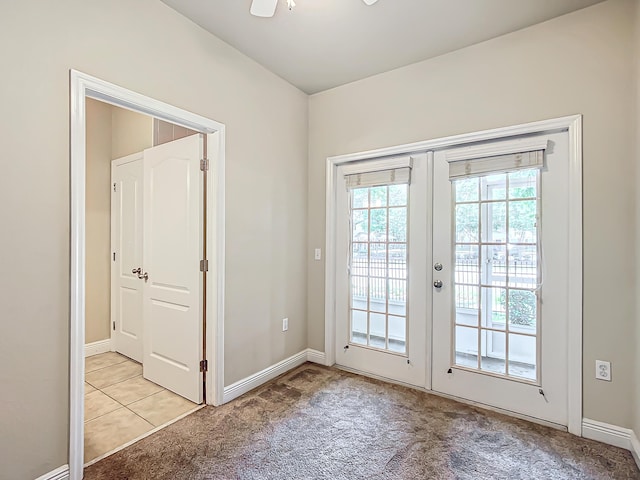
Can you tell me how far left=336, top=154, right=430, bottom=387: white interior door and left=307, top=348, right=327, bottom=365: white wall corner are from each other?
15cm

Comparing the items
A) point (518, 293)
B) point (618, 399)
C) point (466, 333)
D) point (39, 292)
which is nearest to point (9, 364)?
point (39, 292)

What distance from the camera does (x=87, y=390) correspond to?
2.77 meters

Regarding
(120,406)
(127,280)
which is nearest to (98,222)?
(127,280)

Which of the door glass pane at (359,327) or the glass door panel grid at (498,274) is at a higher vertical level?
the glass door panel grid at (498,274)

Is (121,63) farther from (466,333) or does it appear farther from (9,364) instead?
(466,333)

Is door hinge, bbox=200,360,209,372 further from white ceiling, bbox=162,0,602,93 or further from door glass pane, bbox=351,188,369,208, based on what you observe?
white ceiling, bbox=162,0,602,93

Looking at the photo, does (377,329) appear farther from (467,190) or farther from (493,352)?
(467,190)

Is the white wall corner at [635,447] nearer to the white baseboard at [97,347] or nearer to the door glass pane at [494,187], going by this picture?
the door glass pane at [494,187]

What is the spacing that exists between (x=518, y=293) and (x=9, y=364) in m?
2.93

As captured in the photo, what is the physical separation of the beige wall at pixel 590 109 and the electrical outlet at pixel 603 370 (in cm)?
3

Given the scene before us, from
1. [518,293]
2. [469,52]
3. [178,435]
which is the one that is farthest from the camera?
[469,52]

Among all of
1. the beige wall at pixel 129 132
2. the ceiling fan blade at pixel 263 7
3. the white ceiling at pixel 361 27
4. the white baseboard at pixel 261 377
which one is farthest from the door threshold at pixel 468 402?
the beige wall at pixel 129 132

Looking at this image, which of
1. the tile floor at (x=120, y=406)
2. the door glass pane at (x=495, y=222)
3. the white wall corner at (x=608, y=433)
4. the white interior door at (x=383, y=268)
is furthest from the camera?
the white interior door at (x=383, y=268)

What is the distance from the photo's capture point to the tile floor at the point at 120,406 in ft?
6.86
